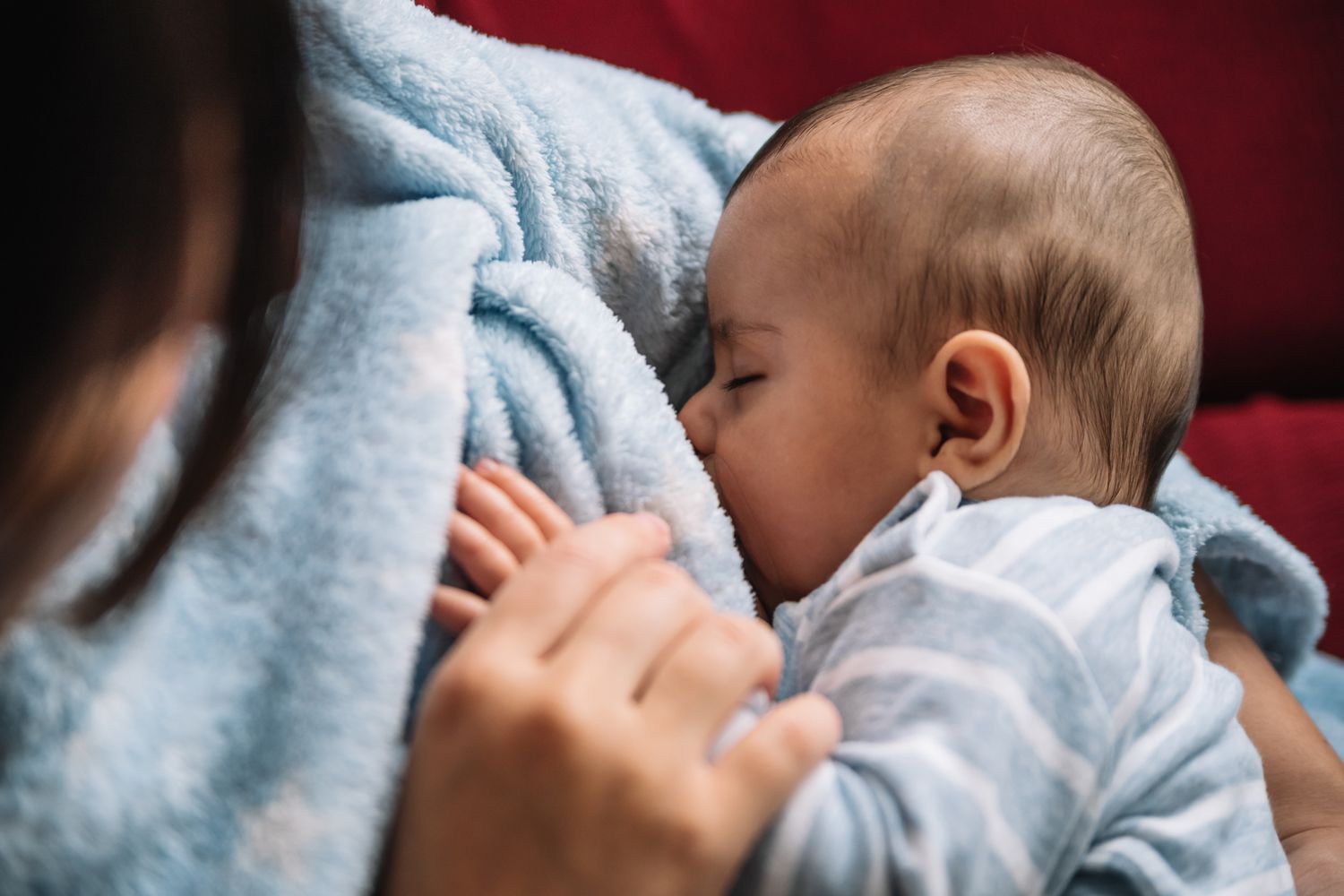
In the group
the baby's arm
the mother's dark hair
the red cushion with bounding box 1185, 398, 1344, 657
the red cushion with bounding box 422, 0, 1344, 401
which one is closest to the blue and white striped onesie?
the baby's arm

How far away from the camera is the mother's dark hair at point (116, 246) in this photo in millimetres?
505

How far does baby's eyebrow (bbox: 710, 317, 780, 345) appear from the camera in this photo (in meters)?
0.77

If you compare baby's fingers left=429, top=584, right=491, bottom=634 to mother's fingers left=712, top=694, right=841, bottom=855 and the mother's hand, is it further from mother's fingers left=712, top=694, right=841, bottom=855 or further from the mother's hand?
mother's fingers left=712, top=694, right=841, bottom=855

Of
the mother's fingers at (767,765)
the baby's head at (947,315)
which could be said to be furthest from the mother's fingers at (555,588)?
the baby's head at (947,315)

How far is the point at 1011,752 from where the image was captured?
21.1 inches

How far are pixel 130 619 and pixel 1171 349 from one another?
0.69 m

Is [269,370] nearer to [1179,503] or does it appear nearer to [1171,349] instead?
[1171,349]

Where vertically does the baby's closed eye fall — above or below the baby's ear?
below

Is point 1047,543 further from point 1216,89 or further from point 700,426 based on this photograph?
point 1216,89

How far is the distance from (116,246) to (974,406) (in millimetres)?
527

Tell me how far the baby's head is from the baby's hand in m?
0.21

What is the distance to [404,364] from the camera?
57 centimetres

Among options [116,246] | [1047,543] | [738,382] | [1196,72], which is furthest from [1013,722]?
[1196,72]

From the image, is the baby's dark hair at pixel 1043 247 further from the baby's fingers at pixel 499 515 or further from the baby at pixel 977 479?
the baby's fingers at pixel 499 515
